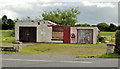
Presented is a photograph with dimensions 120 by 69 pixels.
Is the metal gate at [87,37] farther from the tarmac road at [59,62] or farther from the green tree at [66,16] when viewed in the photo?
the green tree at [66,16]

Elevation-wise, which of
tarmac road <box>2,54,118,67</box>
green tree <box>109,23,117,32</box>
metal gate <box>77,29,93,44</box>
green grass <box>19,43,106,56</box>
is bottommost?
green grass <box>19,43,106,56</box>

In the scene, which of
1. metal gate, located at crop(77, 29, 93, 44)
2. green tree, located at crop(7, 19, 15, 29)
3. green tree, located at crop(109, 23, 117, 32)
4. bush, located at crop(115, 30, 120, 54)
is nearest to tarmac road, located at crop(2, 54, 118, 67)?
bush, located at crop(115, 30, 120, 54)

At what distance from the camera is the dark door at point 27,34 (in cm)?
3052

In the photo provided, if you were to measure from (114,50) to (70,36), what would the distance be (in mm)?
16020

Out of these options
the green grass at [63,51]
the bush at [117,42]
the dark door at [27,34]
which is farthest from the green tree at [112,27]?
the bush at [117,42]

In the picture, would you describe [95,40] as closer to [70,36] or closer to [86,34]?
[86,34]

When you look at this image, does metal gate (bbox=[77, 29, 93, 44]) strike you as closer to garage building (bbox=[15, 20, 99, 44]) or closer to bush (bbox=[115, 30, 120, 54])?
garage building (bbox=[15, 20, 99, 44])

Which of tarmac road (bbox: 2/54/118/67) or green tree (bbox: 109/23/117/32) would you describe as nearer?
tarmac road (bbox: 2/54/118/67)

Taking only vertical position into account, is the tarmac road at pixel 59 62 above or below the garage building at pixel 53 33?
below

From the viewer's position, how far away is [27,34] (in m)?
30.8

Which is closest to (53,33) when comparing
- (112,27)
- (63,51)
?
(63,51)

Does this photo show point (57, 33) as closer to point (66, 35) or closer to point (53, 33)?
point (53, 33)

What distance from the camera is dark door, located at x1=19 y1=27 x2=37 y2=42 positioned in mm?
30516

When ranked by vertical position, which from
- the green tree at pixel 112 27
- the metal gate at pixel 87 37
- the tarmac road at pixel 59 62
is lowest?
the tarmac road at pixel 59 62
